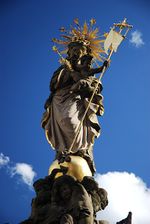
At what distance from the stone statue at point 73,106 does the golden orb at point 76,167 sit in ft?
0.75

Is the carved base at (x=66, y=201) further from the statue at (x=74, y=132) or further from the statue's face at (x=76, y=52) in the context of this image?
the statue's face at (x=76, y=52)

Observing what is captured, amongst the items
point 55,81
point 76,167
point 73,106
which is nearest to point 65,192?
point 76,167

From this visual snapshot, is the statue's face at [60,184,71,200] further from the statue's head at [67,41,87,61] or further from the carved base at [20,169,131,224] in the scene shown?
the statue's head at [67,41,87,61]

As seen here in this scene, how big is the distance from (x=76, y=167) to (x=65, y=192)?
0.72m

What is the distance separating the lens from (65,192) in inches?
339

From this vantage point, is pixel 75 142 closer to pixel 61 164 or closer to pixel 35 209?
pixel 61 164

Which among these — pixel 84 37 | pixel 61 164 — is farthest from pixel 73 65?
pixel 61 164

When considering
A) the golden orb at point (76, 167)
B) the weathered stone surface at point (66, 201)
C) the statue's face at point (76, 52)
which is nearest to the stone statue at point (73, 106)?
the statue's face at point (76, 52)

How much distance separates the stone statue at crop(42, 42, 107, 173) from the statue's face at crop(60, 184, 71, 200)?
3.21ft

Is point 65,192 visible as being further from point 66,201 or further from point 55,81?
point 55,81

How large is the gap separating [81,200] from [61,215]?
0.42 meters

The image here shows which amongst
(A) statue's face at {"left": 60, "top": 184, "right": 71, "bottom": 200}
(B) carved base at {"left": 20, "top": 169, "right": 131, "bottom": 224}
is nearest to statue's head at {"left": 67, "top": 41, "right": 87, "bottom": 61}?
(B) carved base at {"left": 20, "top": 169, "right": 131, "bottom": 224}

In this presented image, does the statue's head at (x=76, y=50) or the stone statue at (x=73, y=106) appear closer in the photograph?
the stone statue at (x=73, y=106)

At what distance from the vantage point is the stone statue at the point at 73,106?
33.5 feet
